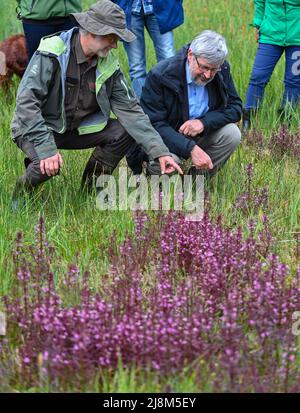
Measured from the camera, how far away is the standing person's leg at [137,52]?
630 cm

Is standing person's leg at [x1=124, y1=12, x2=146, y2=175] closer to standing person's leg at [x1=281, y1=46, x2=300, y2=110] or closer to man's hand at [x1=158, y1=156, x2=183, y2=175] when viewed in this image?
standing person's leg at [x1=281, y1=46, x2=300, y2=110]

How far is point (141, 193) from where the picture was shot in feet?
15.5

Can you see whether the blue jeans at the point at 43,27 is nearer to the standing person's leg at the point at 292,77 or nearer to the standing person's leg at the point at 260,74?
the standing person's leg at the point at 260,74

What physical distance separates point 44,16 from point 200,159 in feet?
5.94

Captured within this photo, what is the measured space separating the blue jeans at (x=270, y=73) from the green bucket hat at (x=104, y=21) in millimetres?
2042

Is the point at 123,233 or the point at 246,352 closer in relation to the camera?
the point at 246,352

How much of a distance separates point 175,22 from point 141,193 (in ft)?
6.91

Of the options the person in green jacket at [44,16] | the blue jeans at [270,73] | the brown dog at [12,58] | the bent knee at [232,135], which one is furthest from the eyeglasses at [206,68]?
the brown dog at [12,58]

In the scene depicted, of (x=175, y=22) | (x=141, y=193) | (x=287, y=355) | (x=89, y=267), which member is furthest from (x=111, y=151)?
(x=287, y=355)

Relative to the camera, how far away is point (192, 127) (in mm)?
4871

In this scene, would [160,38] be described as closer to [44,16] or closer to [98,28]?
[44,16]

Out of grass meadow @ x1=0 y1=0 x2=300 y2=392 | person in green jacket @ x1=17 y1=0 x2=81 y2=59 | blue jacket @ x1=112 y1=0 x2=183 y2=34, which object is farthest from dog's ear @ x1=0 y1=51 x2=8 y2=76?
blue jacket @ x1=112 y1=0 x2=183 y2=34

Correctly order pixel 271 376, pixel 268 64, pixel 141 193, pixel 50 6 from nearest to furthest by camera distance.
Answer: pixel 271 376 < pixel 141 193 < pixel 50 6 < pixel 268 64

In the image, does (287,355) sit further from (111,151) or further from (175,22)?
(175,22)
